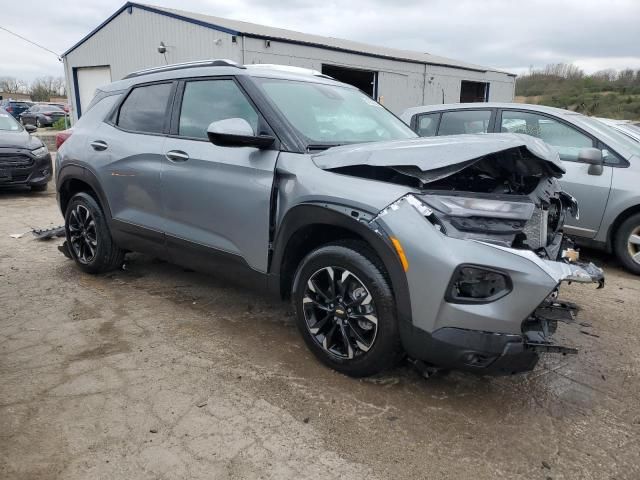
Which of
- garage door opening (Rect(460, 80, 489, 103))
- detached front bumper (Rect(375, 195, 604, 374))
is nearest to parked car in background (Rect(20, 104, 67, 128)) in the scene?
garage door opening (Rect(460, 80, 489, 103))

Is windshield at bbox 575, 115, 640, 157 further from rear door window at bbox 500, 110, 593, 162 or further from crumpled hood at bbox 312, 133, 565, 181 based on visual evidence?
crumpled hood at bbox 312, 133, 565, 181

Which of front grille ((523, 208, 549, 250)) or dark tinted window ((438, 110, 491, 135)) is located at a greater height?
dark tinted window ((438, 110, 491, 135))

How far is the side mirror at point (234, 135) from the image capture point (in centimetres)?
307

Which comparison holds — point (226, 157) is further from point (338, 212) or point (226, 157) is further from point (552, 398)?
point (552, 398)

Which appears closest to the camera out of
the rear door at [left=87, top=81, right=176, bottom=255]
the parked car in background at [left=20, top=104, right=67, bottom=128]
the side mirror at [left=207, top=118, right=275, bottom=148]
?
the side mirror at [left=207, top=118, right=275, bottom=148]

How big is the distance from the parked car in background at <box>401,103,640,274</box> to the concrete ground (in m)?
1.44

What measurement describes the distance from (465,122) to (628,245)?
7.61ft

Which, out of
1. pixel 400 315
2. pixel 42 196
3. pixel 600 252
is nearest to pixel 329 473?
pixel 400 315

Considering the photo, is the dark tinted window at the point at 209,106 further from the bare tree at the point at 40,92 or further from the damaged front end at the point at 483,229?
the bare tree at the point at 40,92

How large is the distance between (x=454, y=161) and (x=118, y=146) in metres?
2.96

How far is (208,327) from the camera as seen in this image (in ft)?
12.3

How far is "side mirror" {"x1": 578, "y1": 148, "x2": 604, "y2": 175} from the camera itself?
4.76m

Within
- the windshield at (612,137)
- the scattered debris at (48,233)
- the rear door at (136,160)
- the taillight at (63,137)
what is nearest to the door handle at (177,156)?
the rear door at (136,160)

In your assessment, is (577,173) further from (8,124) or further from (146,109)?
(8,124)
